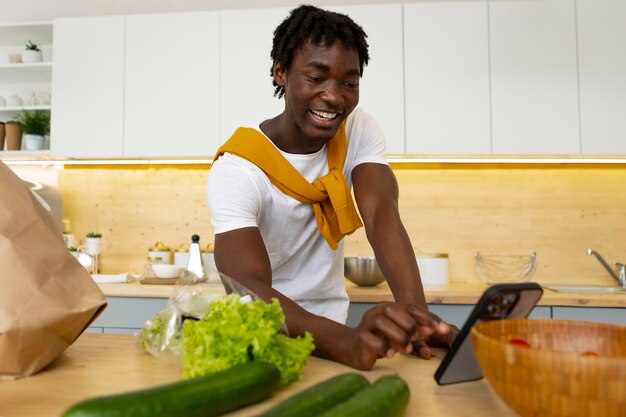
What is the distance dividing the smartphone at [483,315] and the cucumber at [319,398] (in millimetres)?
125

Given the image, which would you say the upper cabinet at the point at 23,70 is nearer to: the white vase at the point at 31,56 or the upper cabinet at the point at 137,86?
the white vase at the point at 31,56

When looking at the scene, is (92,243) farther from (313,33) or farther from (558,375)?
(558,375)

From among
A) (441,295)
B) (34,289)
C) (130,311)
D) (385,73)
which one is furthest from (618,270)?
(34,289)

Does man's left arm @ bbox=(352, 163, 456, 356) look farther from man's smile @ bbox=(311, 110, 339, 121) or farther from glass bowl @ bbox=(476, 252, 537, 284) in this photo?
glass bowl @ bbox=(476, 252, 537, 284)

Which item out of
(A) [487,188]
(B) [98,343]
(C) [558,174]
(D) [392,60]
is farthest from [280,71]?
(C) [558,174]

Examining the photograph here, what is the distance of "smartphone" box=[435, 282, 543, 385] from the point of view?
24.4 inches

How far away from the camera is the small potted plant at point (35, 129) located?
2.76 meters

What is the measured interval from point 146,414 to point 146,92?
2398mm

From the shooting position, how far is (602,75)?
7.95 feet

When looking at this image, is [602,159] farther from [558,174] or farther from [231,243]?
[231,243]

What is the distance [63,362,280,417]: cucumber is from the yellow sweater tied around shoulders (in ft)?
2.12

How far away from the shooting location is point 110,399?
1.56ft

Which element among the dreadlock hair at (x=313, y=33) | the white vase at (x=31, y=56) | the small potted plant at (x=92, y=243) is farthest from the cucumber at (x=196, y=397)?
the white vase at (x=31, y=56)

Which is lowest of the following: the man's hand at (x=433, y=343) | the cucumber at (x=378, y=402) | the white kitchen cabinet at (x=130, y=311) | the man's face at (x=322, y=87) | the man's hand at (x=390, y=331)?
the white kitchen cabinet at (x=130, y=311)
